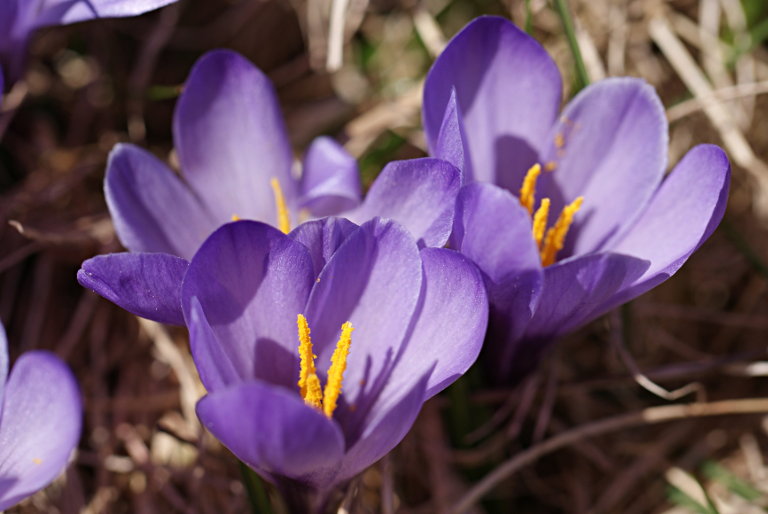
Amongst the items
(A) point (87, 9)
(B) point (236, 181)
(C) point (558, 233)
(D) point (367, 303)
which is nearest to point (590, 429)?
(C) point (558, 233)

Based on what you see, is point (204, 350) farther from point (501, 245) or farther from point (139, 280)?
point (501, 245)

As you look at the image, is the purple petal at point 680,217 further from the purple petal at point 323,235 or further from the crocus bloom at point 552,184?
the purple petal at point 323,235

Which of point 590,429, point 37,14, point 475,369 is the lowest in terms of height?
point 590,429

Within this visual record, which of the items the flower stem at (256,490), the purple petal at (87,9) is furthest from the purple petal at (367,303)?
the purple petal at (87,9)

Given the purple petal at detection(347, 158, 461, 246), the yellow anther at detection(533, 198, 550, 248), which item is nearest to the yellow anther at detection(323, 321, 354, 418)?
the purple petal at detection(347, 158, 461, 246)

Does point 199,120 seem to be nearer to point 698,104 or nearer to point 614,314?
point 614,314

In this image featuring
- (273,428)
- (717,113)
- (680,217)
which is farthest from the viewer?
(717,113)

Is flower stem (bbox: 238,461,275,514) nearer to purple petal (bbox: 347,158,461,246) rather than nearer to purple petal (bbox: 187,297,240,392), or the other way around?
purple petal (bbox: 187,297,240,392)
